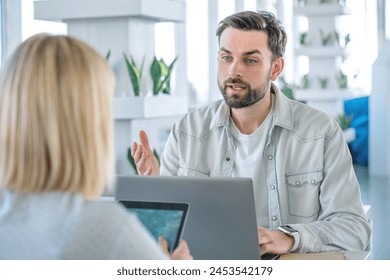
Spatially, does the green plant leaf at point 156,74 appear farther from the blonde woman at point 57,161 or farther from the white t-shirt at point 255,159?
the blonde woman at point 57,161

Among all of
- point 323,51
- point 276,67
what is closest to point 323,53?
point 323,51

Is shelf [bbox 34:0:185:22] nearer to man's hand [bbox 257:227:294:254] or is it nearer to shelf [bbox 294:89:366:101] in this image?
man's hand [bbox 257:227:294:254]

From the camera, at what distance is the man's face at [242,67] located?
6.95ft

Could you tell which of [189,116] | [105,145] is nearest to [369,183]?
[189,116]

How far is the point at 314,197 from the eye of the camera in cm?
200

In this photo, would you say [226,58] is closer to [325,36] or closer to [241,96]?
[241,96]

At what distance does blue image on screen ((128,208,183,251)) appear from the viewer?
135 cm

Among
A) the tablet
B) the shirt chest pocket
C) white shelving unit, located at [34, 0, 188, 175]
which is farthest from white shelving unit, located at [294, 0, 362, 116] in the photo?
the tablet

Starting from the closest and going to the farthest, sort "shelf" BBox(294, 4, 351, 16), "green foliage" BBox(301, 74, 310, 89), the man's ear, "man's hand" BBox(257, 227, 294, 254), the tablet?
the tablet
"man's hand" BBox(257, 227, 294, 254)
the man's ear
"shelf" BBox(294, 4, 351, 16)
"green foliage" BBox(301, 74, 310, 89)

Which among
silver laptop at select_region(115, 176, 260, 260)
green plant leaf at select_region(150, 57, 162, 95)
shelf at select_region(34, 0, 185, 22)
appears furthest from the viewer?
green plant leaf at select_region(150, 57, 162, 95)

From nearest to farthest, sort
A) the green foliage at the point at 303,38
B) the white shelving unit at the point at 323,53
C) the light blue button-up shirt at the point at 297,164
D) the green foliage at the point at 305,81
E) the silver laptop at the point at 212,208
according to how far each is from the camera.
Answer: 1. the silver laptop at the point at 212,208
2. the light blue button-up shirt at the point at 297,164
3. the white shelving unit at the point at 323,53
4. the green foliage at the point at 303,38
5. the green foliage at the point at 305,81

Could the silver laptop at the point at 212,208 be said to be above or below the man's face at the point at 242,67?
below

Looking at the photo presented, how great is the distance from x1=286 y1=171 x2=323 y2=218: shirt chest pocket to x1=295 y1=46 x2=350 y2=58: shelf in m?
6.53

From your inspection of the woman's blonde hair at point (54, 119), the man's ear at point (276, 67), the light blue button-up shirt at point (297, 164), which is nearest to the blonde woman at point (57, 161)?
the woman's blonde hair at point (54, 119)
